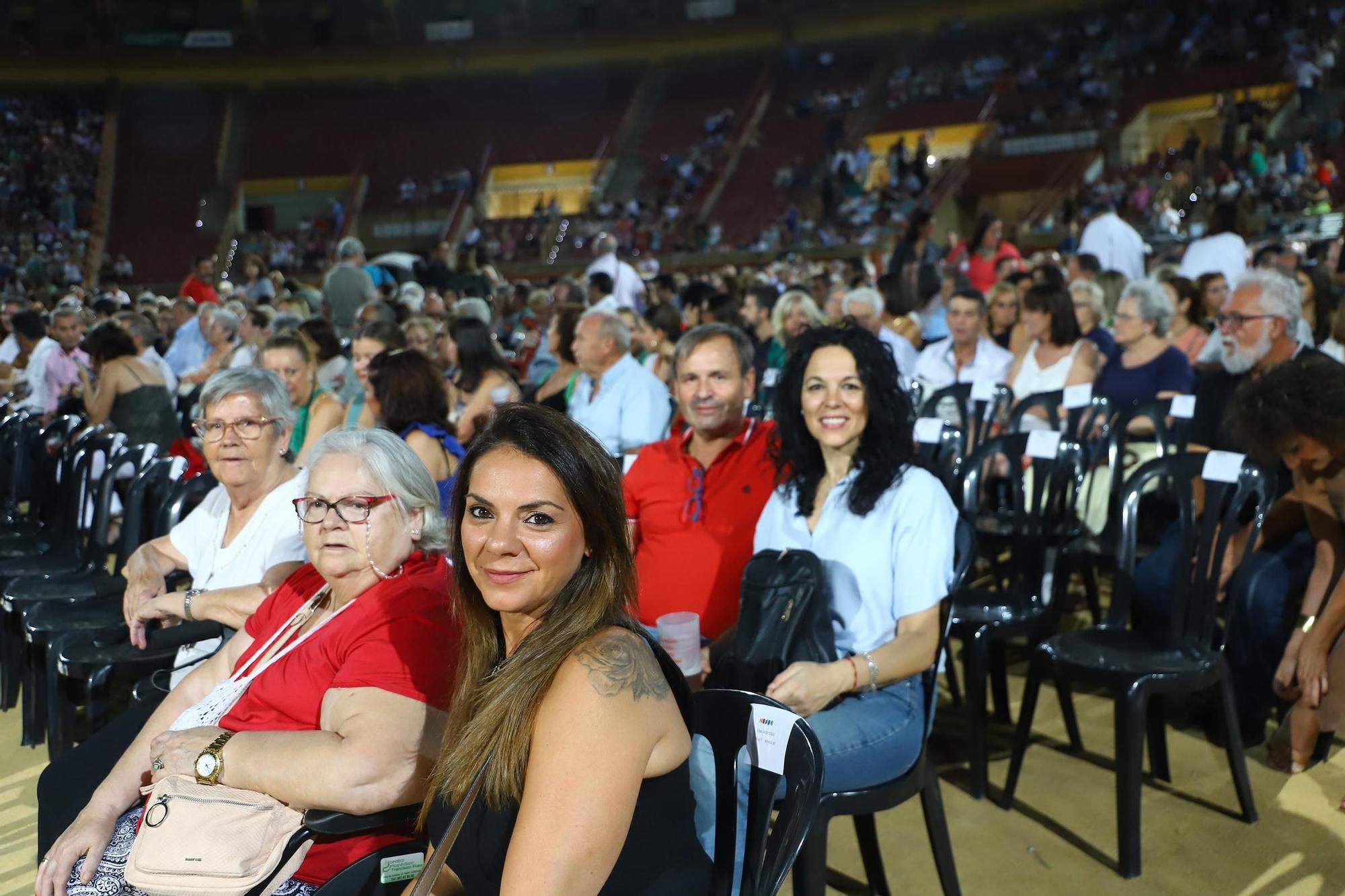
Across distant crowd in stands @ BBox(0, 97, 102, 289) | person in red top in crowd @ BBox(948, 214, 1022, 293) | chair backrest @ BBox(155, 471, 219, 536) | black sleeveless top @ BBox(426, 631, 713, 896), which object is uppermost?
distant crowd in stands @ BBox(0, 97, 102, 289)

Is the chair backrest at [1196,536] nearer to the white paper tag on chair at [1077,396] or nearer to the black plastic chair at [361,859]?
the white paper tag on chair at [1077,396]

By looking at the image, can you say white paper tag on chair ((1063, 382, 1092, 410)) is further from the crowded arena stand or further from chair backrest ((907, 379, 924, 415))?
chair backrest ((907, 379, 924, 415))

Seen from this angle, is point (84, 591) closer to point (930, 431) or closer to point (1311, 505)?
point (930, 431)

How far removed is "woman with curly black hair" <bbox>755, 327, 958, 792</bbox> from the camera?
2.08m

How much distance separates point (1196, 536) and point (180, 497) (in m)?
2.77

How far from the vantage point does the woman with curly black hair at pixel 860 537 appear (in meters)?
2.08

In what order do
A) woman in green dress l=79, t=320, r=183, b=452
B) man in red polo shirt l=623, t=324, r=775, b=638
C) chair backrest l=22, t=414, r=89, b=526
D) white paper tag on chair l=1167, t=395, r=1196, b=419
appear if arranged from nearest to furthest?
man in red polo shirt l=623, t=324, r=775, b=638
white paper tag on chair l=1167, t=395, r=1196, b=419
chair backrest l=22, t=414, r=89, b=526
woman in green dress l=79, t=320, r=183, b=452

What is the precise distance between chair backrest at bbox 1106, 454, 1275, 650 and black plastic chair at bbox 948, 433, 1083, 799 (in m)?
0.26

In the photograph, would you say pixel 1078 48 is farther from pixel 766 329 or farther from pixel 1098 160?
pixel 766 329

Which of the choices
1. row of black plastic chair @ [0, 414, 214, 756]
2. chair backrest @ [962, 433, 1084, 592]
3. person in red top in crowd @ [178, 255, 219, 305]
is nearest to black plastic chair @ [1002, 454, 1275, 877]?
chair backrest @ [962, 433, 1084, 592]

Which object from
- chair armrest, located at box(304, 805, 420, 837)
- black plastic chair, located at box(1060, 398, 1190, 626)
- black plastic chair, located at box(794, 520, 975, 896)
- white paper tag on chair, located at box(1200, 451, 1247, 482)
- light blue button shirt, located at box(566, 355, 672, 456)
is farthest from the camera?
light blue button shirt, located at box(566, 355, 672, 456)

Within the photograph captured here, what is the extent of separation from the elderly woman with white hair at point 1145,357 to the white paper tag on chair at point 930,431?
3.79ft

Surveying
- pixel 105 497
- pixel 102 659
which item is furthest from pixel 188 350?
pixel 102 659

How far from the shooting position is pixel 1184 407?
156 inches
